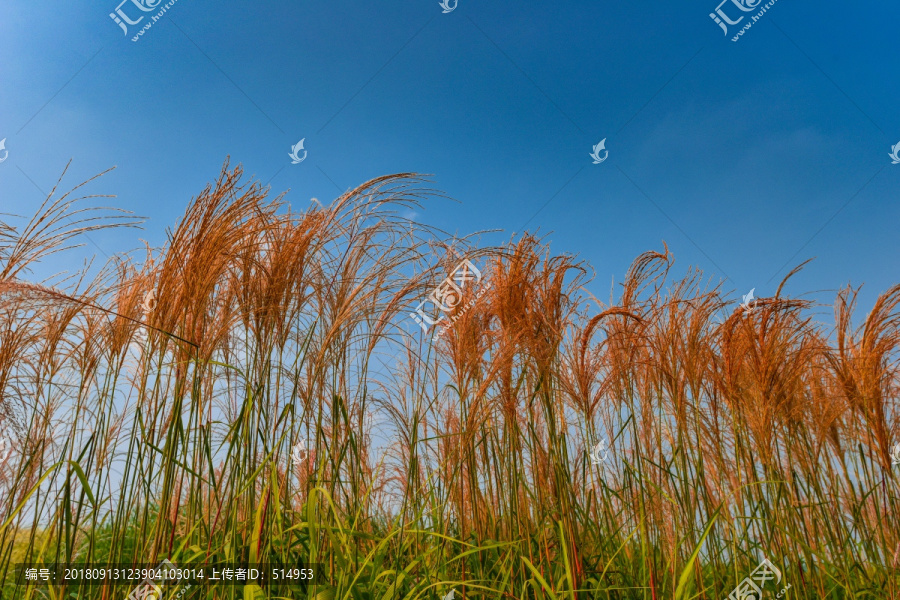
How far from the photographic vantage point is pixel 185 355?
2412 mm

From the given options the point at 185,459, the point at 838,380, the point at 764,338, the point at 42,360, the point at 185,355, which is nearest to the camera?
the point at 185,459

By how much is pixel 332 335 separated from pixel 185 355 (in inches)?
24.2

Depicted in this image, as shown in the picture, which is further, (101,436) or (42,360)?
(42,360)

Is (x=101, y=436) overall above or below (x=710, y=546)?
above

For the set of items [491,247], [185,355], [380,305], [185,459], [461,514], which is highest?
[491,247]

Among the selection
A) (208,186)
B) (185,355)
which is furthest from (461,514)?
(208,186)

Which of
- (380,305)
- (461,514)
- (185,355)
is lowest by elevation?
(461,514)

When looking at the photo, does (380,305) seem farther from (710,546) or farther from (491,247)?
Answer: (710,546)

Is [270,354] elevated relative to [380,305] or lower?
lower

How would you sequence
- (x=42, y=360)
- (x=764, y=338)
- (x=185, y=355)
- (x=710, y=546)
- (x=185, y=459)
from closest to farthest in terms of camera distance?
(x=185, y=459) → (x=185, y=355) → (x=42, y=360) → (x=710, y=546) → (x=764, y=338)

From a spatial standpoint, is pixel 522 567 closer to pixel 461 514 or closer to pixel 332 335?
pixel 461 514

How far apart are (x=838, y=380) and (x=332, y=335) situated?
4.06 metres

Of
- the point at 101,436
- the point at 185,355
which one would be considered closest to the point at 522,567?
the point at 185,355

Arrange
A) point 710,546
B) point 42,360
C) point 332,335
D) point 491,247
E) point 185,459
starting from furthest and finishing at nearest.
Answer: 1. point 710,546
2. point 491,247
3. point 42,360
4. point 332,335
5. point 185,459
